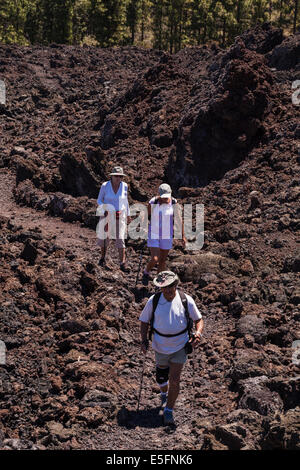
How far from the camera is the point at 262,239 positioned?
1227 cm

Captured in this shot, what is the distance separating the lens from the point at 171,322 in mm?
6570

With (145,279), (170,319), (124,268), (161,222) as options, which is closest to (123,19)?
(124,268)

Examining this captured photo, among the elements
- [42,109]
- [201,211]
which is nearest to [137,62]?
[42,109]

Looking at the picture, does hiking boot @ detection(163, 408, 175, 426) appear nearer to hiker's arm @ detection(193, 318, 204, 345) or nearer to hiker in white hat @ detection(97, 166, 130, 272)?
hiker's arm @ detection(193, 318, 204, 345)

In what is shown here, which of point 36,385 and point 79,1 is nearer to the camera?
point 36,385

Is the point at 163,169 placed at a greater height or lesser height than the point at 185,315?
greater

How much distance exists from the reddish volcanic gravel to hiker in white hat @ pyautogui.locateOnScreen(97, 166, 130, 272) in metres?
0.60

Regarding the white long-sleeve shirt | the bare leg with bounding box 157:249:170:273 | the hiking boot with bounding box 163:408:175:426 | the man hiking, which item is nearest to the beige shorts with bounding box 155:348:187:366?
the man hiking

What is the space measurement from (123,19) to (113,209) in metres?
44.2

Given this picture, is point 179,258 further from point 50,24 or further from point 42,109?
point 50,24

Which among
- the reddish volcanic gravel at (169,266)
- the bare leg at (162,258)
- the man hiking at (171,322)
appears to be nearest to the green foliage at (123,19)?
the reddish volcanic gravel at (169,266)

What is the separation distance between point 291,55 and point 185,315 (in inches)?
625

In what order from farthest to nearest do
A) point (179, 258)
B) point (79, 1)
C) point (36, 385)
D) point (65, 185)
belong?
point (79, 1)
point (65, 185)
point (179, 258)
point (36, 385)
